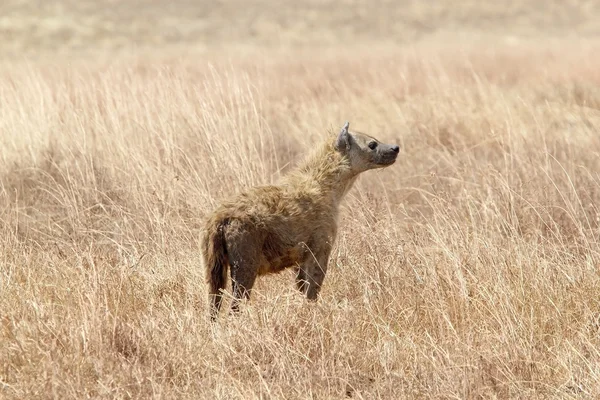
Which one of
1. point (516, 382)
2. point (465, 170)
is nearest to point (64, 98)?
point (465, 170)

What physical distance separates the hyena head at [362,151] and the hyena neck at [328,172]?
0.05 metres

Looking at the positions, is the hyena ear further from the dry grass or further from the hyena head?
the dry grass

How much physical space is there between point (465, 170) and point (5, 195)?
4.06 meters

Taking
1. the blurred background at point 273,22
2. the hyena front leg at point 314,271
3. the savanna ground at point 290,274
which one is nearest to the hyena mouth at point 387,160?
the savanna ground at point 290,274

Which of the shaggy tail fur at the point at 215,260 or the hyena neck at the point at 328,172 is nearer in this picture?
the shaggy tail fur at the point at 215,260

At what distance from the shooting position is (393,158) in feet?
22.6

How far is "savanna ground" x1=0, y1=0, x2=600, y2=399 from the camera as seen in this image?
16.1ft

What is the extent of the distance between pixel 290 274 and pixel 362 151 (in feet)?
3.40

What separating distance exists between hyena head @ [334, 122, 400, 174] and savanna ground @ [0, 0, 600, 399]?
49 centimetres

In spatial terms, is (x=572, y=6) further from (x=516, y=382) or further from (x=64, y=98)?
(x=516, y=382)

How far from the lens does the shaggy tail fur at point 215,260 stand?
5578 mm

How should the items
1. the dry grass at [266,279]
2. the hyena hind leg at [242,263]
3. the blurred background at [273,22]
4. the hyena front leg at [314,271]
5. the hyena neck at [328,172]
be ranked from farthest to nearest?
the blurred background at [273,22] < the hyena neck at [328,172] < the hyena front leg at [314,271] < the hyena hind leg at [242,263] < the dry grass at [266,279]

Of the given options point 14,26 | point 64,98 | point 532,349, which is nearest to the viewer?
point 532,349

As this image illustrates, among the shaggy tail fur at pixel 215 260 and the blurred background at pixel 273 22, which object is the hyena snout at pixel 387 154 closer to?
the shaggy tail fur at pixel 215 260
